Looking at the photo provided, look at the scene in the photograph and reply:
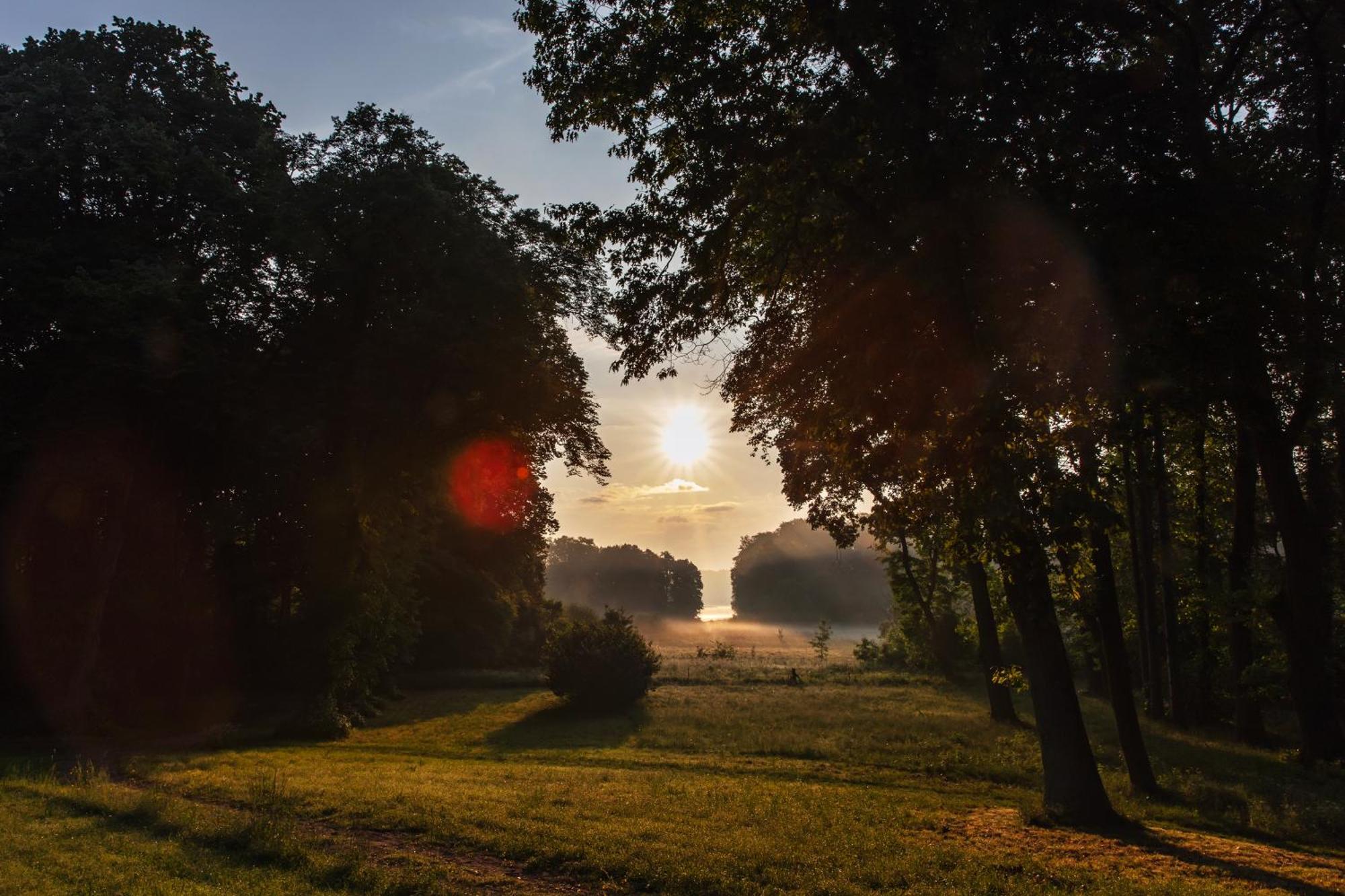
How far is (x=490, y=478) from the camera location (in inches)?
1155

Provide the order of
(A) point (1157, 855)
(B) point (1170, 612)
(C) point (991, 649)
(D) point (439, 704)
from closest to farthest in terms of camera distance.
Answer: (A) point (1157, 855) → (B) point (1170, 612) → (C) point (991, 649) → (D) point (439, 704)

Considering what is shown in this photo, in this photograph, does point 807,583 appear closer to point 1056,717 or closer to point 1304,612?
point 1304,612

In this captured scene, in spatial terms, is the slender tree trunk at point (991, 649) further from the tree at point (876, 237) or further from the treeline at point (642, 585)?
the treeline at point (642, 585)

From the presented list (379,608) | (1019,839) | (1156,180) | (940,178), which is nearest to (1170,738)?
(1019,839)

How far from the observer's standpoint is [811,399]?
577 inches

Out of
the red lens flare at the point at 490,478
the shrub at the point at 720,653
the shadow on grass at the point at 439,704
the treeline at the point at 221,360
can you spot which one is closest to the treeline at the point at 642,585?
the shrub at the point at 720,653

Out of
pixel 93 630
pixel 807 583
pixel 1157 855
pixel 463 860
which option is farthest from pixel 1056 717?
pixel 807 583

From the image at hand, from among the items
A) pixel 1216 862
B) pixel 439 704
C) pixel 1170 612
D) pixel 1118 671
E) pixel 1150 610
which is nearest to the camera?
pixel 1216 862

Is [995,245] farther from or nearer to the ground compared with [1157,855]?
farther from the ground

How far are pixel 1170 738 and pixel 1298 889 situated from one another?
676 inches

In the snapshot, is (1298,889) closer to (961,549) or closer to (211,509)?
(961,549)

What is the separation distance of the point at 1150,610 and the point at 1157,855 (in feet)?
60.2

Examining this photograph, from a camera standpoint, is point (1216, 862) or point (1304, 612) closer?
point (1216, 862)

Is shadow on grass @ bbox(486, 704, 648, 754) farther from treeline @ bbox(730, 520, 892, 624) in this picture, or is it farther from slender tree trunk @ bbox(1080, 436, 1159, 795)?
treeline @ bbox(730, 520, 892, 624)
